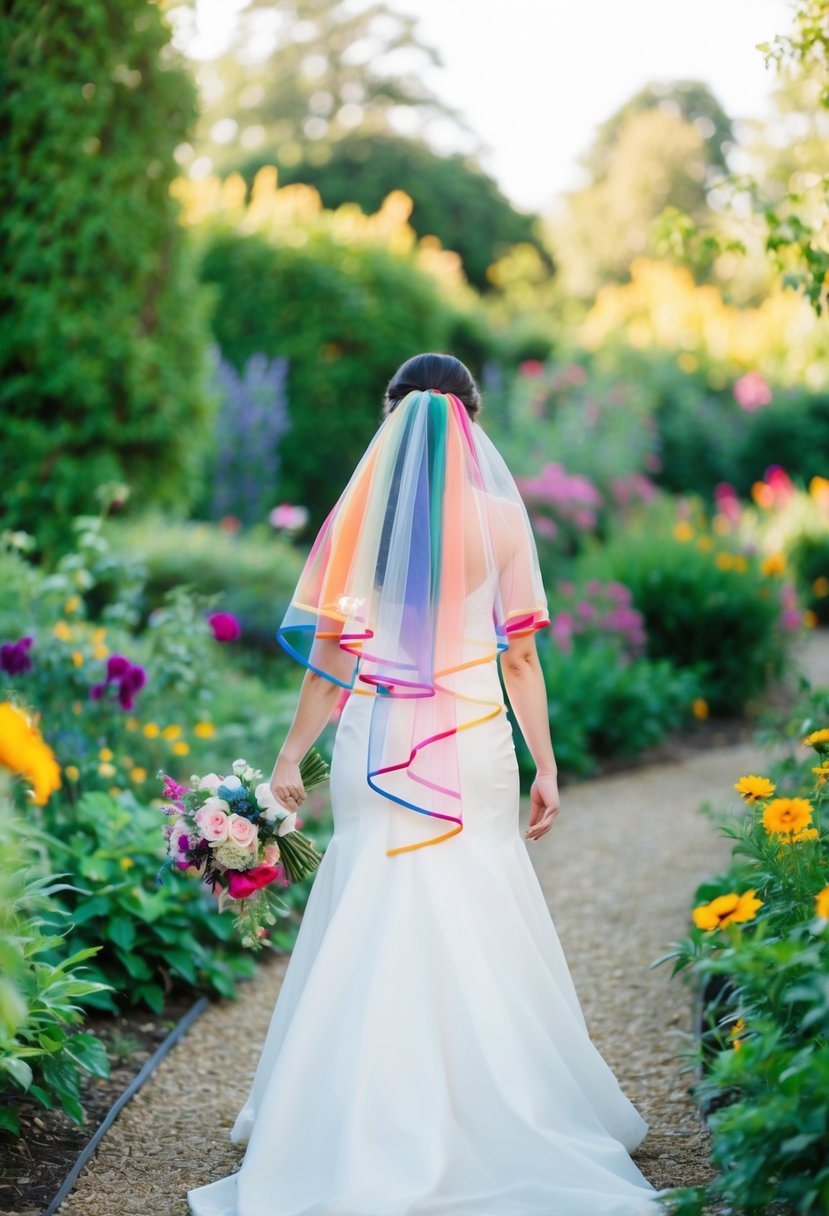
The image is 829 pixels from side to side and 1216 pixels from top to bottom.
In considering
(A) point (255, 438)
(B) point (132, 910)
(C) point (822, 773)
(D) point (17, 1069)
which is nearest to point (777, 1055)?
(C) point (822, 773)

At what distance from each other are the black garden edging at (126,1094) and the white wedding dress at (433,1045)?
0.98 ft

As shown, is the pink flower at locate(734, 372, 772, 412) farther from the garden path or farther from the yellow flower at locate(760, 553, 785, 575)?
the garden path

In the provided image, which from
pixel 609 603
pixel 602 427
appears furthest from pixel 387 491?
pixel 602 427

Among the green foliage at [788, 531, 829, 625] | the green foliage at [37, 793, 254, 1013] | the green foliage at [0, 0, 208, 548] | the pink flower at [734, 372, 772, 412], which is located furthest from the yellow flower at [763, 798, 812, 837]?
the pink flower at [734, 372, 772, 412]

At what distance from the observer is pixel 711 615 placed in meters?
8.30

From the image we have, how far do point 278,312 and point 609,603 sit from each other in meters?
5.80

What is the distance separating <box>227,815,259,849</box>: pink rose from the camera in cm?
280

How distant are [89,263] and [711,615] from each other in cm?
460

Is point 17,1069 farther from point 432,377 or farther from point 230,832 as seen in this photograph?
point 432,377

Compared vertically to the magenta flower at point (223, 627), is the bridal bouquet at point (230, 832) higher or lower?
lower

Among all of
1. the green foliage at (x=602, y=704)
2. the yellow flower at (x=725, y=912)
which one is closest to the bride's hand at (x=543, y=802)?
the yellow flower at (x=725, y=912)

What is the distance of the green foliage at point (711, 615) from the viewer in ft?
27.2

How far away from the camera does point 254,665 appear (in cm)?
771

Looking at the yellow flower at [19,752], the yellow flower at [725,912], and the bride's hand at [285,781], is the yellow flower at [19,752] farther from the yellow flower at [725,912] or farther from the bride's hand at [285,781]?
the yellow flower at [725,912]
